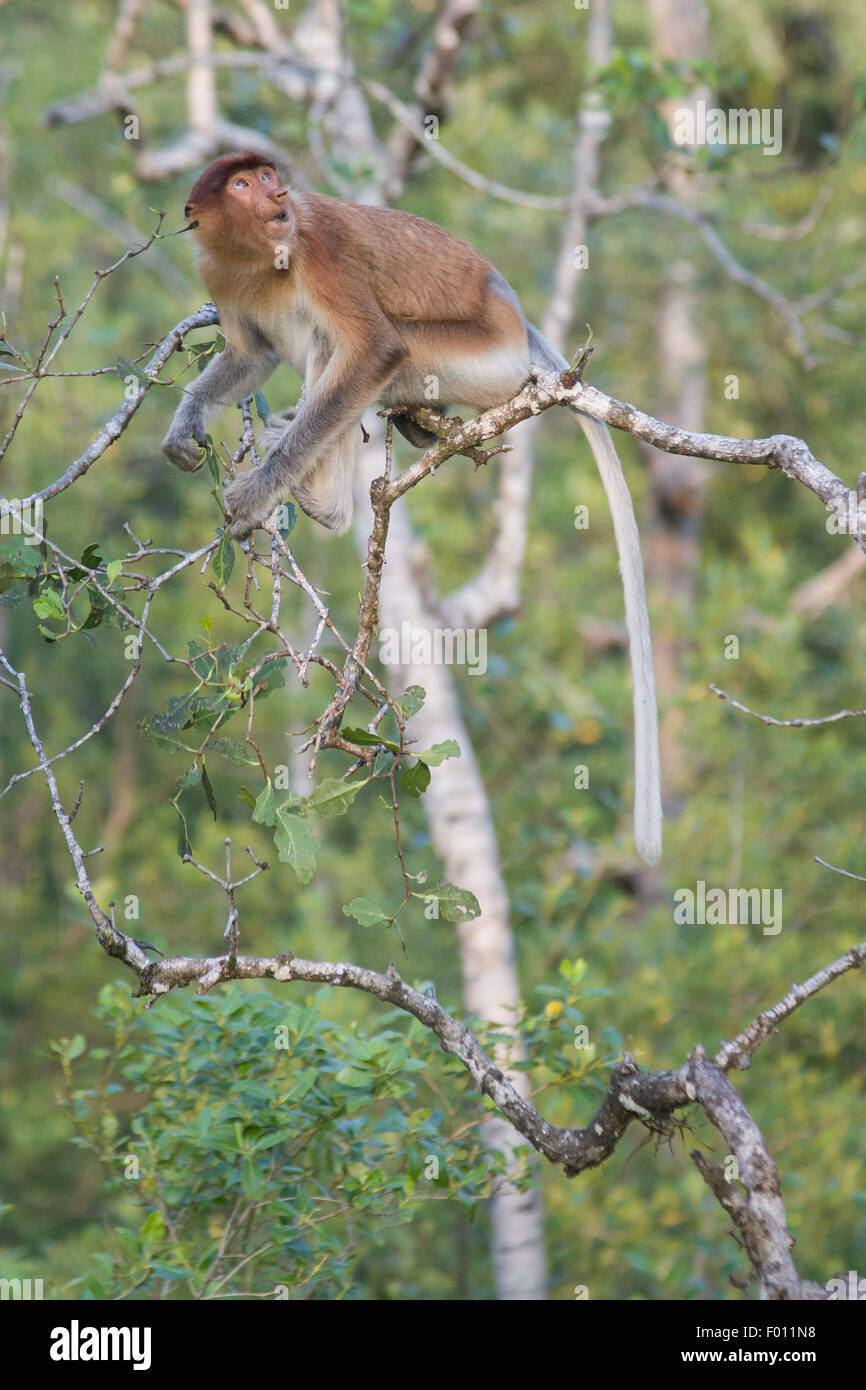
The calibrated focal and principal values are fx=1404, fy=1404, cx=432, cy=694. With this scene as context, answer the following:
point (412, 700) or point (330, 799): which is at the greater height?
point (412, 700)

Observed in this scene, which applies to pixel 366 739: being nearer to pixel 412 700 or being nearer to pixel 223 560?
pixel 412 700

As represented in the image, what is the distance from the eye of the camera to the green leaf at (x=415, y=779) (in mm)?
2234

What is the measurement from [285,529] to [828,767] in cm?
519

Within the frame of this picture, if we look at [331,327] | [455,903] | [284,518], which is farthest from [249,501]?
[455,903]

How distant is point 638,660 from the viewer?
276 centimetres

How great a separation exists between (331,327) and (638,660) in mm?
1104

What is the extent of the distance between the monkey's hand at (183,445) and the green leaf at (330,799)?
1.15m

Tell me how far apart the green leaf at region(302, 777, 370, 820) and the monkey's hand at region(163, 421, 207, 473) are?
1.15 m

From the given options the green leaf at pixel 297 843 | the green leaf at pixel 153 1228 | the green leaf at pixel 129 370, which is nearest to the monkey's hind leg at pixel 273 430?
the green leaf at pixel 129 370

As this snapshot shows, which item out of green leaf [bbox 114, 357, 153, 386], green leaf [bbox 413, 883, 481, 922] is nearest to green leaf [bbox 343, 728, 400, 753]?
green leaf [bbox 413, 883, 481, 922]

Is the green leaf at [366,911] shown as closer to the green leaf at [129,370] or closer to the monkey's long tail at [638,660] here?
the monkey's long tail at [638,660]

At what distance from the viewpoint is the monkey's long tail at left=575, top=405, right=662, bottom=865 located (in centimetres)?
248
